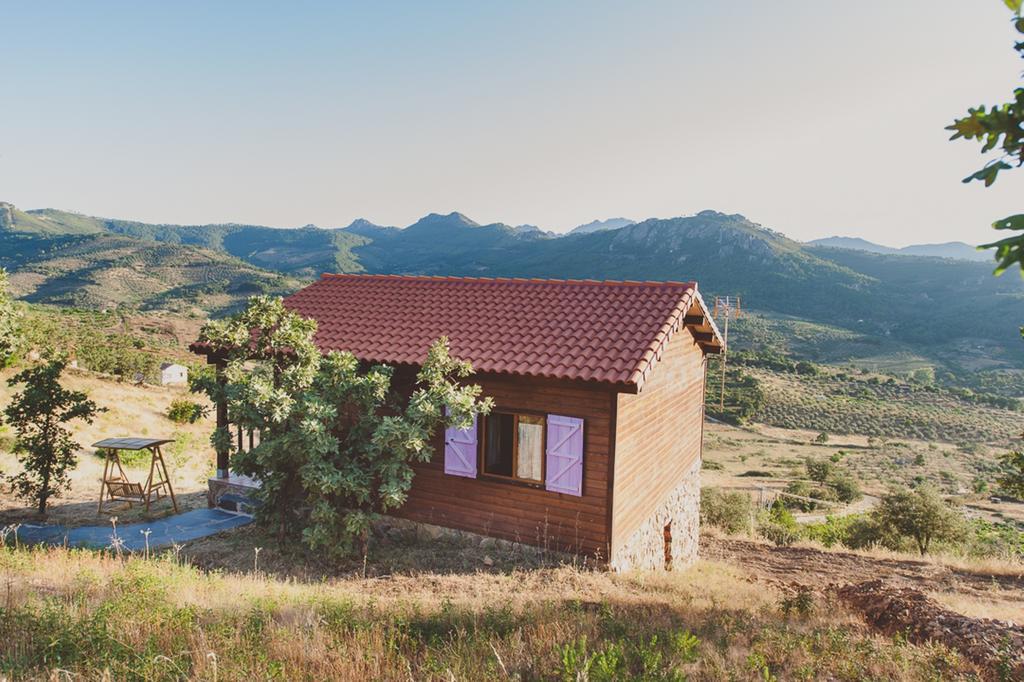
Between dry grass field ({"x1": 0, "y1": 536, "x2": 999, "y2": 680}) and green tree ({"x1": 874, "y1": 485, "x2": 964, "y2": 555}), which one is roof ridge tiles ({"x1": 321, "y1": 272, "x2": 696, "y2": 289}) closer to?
dry grass field ({"x1": 0, "y1": 536, "x2": 999, "y2": 680})

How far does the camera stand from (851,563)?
47.8 feet

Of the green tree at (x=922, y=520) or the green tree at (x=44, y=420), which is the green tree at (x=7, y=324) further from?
the green tree at (x=922, y=520)

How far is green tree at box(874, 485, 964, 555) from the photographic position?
18.5 metres

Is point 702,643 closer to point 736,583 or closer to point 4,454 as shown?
point 736,583

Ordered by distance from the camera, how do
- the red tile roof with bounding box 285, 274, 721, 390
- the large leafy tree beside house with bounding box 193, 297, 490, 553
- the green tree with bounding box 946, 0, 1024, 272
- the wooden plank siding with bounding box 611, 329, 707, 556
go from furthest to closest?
the wooden plank siding with bounding box 611, 329, 707, 556
the red tile roof with bounding box 285, 274, 721, 390
the large leafy tree beside house with bounding box 193, 297, 490, 553
the green tree with bounding box 946, 0, 1024, 272

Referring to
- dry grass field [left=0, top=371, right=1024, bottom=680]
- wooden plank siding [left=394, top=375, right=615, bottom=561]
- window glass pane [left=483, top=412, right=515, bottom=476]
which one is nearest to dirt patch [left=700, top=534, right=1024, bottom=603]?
dry grass field [left=0, top=371, right=1024, bottom=680]

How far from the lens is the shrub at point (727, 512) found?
20.4 meters

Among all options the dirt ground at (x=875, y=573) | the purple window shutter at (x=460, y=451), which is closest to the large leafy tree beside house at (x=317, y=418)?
the purple window shutter at (x=460, y=451)

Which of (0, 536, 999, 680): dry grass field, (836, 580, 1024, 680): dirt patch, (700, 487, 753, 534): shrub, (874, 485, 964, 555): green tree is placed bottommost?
(700, 487, 753, 534): shrub

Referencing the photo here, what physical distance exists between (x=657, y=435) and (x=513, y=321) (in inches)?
154

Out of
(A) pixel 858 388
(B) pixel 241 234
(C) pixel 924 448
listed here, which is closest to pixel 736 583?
(C) pixel 924 448

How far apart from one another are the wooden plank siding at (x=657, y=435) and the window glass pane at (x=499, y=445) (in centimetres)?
214

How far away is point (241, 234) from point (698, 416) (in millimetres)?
191802

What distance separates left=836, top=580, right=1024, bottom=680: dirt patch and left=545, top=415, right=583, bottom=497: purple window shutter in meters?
4.55
